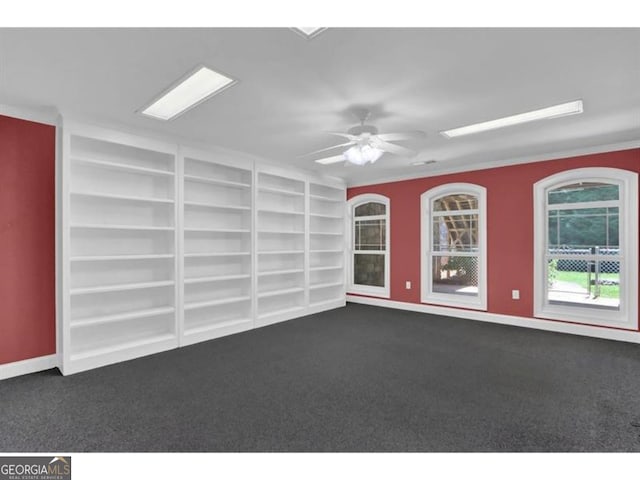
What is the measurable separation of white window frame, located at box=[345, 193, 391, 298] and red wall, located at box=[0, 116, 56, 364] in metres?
4.90

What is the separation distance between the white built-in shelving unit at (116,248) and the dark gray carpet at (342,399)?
0.41 m

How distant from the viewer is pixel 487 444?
1.98 metres

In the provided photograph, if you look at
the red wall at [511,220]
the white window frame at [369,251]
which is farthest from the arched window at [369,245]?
the red wall at [511,220]

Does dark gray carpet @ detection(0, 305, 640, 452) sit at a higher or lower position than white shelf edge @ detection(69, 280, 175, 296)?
lower

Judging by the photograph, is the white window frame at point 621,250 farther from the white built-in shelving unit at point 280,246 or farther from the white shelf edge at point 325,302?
the white built-in shelving unit at point 280,246

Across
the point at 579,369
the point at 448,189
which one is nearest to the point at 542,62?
the point at 579,369

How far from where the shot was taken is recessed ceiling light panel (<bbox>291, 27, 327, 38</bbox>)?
186 centimetres

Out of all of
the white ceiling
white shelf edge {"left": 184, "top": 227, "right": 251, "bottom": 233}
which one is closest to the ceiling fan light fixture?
the white ceiling

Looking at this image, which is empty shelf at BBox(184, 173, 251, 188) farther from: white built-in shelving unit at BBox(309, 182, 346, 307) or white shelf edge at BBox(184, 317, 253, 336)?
white shelf edge at BBox(184, 317, 253, 336)

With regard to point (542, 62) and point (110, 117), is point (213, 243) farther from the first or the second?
point (542, 62)

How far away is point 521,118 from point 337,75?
6.98 feet

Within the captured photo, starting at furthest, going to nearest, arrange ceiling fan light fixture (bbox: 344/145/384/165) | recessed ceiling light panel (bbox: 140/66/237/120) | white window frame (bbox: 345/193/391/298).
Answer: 1. white window frame (bbox: 345/193/391/298)
2. ceiling fan light fixture (bbox: 344/145/384/165)
3. recessed ceiling light panel (bbox: 140/66/237/120)

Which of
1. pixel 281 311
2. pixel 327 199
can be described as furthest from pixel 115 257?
pixel 327 199

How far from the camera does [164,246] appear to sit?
4.09 m
